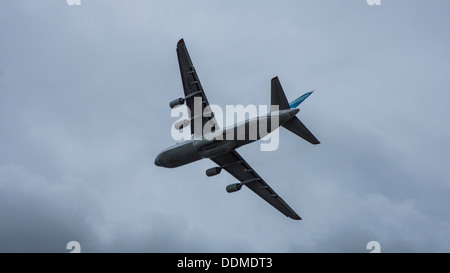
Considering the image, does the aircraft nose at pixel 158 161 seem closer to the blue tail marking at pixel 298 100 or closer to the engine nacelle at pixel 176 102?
the engine nacelle at pixel 176 102

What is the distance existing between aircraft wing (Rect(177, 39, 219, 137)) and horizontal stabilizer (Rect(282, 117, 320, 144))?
24.7 ft

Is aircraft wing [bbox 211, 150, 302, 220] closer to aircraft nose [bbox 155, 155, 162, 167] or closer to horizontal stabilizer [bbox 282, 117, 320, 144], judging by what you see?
aircraft nose [bbox 155, 155, 162, 167]

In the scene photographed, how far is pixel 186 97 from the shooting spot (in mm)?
51906

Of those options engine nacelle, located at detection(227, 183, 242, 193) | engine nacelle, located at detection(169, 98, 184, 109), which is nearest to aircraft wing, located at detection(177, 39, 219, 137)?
engine nacelle, located at detection(169, 98, 184, 109)

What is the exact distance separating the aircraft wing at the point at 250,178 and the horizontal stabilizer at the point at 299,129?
907 centimetres

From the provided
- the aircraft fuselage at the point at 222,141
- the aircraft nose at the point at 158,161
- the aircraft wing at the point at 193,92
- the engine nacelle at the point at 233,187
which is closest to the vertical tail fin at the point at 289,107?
the aircraft fuselage at the point at 222,141

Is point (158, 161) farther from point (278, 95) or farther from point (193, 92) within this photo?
point (278, 95)

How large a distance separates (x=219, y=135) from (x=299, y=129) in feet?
23.6

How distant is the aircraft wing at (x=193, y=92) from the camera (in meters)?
50.8

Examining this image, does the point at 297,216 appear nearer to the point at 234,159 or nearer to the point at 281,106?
the point at 234,159
